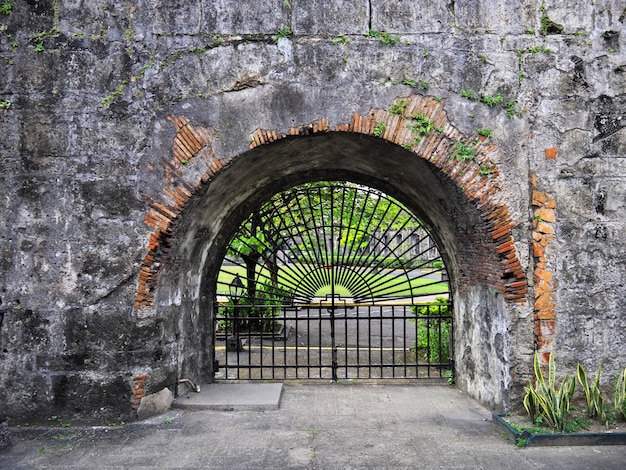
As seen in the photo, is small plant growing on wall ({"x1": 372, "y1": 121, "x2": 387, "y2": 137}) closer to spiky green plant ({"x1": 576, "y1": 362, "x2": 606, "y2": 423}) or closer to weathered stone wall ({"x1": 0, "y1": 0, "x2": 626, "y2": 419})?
weathered stone wall ({"x1": 0, "y1": 0, "x2": 626, "y2": 419})

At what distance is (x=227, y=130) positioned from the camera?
16.1ft

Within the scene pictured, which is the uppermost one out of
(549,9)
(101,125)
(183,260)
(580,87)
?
(549,9)

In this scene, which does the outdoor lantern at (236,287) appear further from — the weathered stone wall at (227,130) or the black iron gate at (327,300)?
the weathered stone wall at (227,130)

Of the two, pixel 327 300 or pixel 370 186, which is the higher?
pixel 370 186

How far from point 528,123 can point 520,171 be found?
505mm

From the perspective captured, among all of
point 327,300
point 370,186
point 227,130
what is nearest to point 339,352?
point 327,300

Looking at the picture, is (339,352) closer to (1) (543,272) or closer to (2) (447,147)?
(1) (543,272)

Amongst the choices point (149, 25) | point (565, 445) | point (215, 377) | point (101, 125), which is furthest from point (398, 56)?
point (215, 377)

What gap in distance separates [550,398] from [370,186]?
327cm

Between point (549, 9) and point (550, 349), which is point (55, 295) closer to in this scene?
point (550, 349)

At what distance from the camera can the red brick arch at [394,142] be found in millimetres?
4898

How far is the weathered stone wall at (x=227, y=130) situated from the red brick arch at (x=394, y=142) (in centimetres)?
4

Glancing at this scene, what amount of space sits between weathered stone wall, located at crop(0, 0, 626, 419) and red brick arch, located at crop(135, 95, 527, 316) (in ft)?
0.12

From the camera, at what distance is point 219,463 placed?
162 inches
